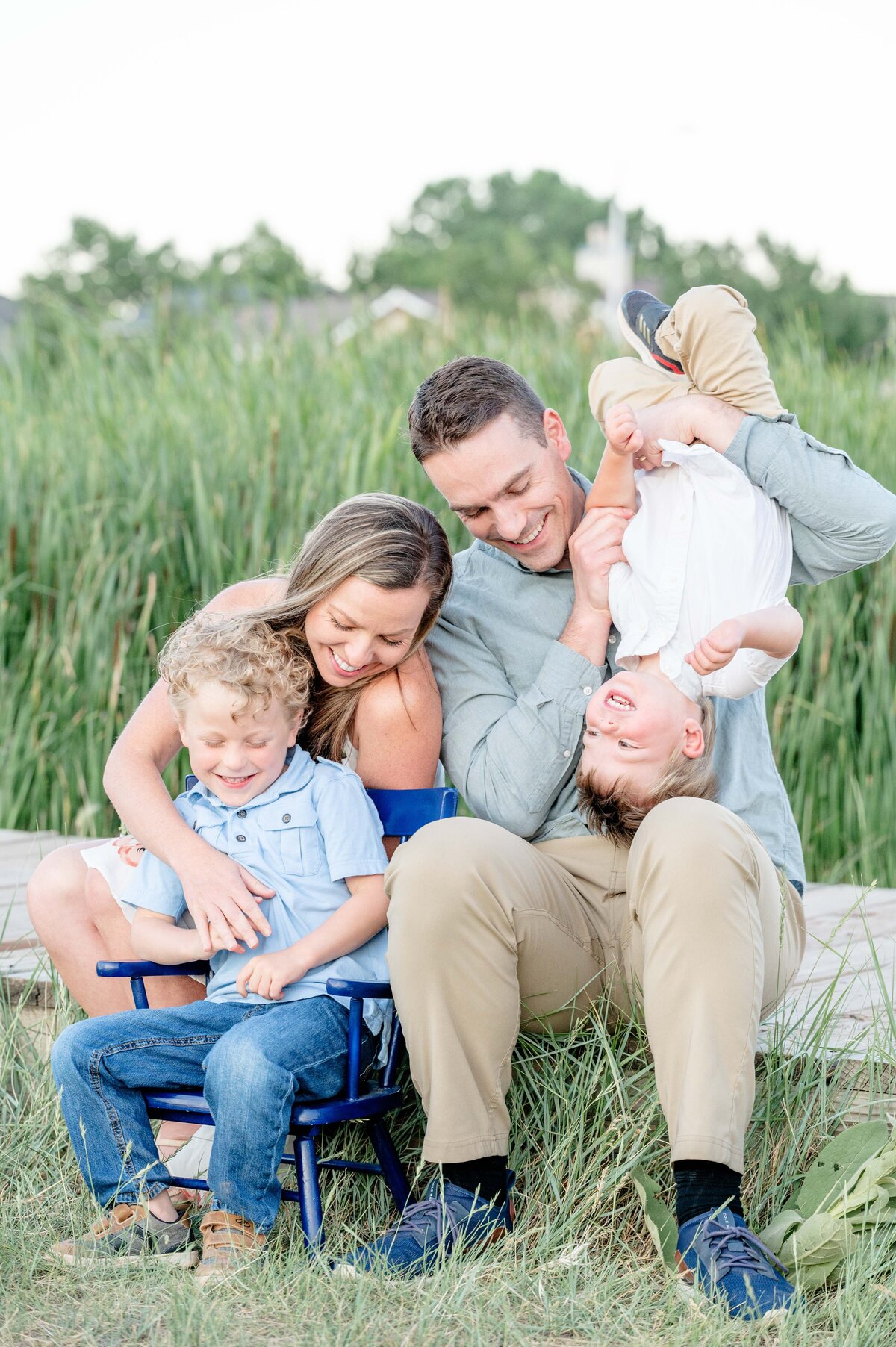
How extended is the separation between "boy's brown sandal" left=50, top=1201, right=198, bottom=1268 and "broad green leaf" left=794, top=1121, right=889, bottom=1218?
0.97 meters

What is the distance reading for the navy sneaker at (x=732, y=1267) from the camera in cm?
178

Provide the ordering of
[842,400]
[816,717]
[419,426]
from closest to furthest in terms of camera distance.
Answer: [419,426]
[816,717]
[842,400]

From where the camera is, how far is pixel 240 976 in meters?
2.19

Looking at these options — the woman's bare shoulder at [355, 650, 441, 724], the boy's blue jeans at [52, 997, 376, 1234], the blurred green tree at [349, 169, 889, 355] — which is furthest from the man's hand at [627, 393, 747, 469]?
the blurred green tree at [349, 169, 889, 355]

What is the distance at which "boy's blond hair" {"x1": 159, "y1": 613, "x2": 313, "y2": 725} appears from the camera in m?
2.30

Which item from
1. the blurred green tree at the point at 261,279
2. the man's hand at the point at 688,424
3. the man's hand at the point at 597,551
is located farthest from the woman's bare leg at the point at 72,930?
the blurred green tree at the point at 261,279

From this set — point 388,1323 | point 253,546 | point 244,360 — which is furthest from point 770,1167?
point 244,360

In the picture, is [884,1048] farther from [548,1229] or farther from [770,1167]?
[548,1229]

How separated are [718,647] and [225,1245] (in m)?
1.19

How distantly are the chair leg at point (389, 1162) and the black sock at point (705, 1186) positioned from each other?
0.54 metres

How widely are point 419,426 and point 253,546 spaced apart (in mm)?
2058

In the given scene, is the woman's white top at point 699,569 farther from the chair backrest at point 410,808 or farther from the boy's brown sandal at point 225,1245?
the boy's brown sandal at point 225,1245

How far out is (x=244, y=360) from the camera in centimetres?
567

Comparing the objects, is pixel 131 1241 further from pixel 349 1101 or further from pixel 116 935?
pixel 116 935
